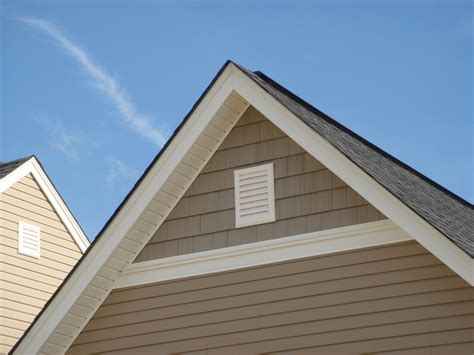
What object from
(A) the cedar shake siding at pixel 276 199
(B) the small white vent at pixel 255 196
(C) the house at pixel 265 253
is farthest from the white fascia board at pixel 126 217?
(B) the small white vent at pixel 255 196

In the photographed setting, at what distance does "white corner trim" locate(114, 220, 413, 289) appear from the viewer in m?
11.0

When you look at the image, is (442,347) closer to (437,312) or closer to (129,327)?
(437,312)

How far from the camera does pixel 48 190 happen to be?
701 inches

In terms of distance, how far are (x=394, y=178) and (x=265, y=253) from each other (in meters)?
1.80

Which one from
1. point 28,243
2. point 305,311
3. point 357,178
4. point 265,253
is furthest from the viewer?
point 28,243

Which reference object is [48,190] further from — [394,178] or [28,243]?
[394,178]

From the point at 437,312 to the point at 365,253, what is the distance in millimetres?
1105

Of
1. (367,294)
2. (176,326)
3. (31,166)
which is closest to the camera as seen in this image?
(367,294)

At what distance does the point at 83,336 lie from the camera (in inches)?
504

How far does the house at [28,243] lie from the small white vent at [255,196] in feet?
19.7

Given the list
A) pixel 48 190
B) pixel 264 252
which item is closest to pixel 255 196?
pixel 264 252

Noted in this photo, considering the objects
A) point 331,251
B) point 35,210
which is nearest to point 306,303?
point 331,251

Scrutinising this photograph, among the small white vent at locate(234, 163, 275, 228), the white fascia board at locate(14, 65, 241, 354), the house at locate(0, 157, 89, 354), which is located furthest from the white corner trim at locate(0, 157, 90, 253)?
the small white vent at locate(234, 163, 275, 228)

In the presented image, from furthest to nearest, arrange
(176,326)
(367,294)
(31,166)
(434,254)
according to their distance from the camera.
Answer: (31,166) < (176,326) < (367,294) < (434,254)
